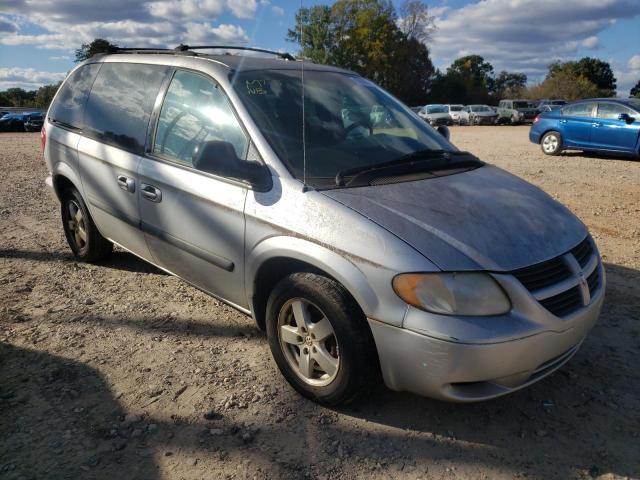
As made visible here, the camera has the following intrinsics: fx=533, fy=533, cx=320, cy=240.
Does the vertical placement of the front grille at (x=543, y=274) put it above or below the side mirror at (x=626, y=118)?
below

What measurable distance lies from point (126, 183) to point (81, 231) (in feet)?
4.48

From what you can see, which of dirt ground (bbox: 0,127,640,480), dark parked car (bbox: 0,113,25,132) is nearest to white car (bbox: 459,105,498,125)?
→ dark parked car (bbox: 0,113,25,132)

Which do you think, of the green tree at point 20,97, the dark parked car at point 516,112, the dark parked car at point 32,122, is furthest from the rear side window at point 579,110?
the green tree at point 20,97

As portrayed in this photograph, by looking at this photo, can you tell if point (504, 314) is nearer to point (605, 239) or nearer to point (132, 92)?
point (132, 92)

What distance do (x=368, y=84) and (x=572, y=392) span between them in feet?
8.34

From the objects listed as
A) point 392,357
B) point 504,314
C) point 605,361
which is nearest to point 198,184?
point 392,357

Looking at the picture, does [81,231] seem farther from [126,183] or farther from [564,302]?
[564,302]

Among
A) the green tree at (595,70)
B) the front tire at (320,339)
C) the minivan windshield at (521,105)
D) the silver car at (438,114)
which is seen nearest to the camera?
the front tire at (320,339)

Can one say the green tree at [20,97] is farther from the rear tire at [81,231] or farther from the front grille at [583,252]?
the front grille at [583,252]

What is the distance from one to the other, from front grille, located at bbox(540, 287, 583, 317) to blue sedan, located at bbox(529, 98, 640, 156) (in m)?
11.1

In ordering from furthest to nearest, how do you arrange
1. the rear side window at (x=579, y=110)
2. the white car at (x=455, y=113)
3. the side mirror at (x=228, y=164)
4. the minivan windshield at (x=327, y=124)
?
the white car at (x=455, y=113) < the rear side window at (x=579, y=110) < the minivan windshield at (x=327, y=124) < the side mirror at (x=228, y=164)

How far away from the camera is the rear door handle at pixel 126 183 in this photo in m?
3.66

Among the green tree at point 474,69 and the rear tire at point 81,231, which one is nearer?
the rear tire at point 81,231

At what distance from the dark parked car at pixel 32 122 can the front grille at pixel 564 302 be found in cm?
2995
